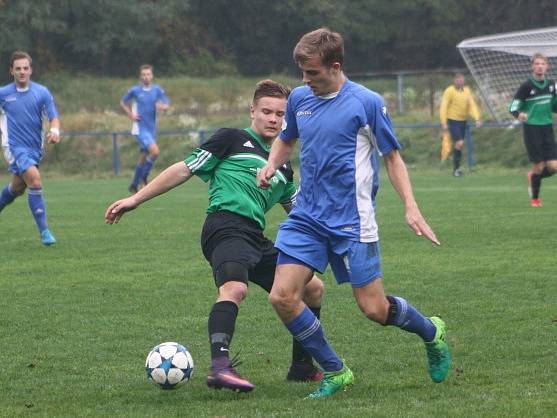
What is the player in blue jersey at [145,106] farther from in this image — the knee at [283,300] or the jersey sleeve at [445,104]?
the knee at [283,300]

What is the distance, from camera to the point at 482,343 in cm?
671

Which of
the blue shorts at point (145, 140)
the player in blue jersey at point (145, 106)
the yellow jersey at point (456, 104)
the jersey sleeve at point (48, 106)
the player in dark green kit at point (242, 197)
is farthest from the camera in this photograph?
the yellow jersey at point (456, 104)

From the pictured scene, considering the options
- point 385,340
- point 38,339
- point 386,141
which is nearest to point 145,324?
point 38,339

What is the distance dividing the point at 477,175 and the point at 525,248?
14.5m

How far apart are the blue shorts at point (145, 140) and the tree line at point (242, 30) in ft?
74.7

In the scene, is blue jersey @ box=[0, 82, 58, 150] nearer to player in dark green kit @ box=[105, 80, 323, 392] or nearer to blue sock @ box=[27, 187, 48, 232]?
blue sock @ box=[27, 187, 48, 232]

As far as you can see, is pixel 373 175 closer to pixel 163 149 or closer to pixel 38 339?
pixel 38 339

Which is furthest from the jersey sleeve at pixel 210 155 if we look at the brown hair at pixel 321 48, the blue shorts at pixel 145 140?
the blue shorts at pixel 145 140

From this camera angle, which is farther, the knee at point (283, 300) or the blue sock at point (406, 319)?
the blue sock at point (406, 319)

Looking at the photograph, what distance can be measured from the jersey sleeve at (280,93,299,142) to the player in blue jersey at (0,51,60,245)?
6.89 metres

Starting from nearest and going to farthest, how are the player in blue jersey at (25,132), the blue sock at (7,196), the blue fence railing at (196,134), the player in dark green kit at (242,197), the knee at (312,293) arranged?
1. the player in dark green kit at (242,197)
2. the knee at (312,293)
3. the player in blue jersey at (25,132)
4. the blue sock at (7,196)
5. the blue fence railing at (196,134)

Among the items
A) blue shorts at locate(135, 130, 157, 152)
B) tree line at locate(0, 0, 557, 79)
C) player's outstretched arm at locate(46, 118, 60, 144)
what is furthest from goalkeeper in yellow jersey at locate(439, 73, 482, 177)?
tree line at locate(0, 0, 557, 79)

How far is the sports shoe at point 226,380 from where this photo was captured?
5379 mm

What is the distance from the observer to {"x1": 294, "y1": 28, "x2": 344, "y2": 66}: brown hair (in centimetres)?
538
